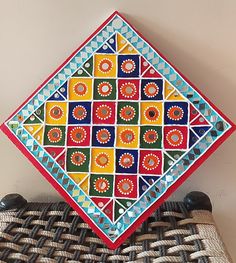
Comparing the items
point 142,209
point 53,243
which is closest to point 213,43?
point 142,209

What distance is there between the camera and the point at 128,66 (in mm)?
774

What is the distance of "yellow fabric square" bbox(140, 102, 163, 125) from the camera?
0.76 m

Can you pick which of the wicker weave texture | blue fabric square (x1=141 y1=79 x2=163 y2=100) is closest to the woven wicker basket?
the wicker weave texture

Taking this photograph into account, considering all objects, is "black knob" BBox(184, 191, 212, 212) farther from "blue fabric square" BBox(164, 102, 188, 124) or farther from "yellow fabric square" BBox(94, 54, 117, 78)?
"yellow fabric square" BBox(94, 54, 117, 78)

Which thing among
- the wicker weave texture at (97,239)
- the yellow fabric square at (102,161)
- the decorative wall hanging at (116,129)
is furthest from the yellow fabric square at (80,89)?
the wicker weave texture at (97,239)

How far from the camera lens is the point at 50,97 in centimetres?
78

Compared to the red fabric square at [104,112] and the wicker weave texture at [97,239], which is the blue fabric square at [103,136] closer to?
the red fabric square at [104,112]

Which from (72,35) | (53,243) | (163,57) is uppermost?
(72,35)

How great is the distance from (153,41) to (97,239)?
382 millimetres

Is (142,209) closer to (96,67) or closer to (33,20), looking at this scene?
(96,67)

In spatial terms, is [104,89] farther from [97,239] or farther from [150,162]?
[97,239]

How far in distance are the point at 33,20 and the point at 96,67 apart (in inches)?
6.2

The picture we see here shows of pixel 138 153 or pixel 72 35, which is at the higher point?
pixel 72 35

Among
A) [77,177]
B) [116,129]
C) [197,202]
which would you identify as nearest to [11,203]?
[77,177]
